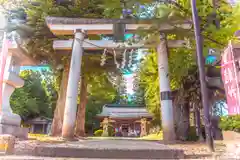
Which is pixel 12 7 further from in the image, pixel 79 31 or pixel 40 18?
pixel 79 31

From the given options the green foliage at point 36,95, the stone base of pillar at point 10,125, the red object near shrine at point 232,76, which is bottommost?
the stone base of pillar at point 10,125

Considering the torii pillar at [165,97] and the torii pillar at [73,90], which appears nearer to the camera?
the torii pillar at [73,90]

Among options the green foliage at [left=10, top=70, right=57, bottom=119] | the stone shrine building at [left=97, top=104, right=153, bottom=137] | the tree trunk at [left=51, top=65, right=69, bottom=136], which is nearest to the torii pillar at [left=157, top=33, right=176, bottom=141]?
the tree trunk at [left=51, top=65, right=69, bottom=136]

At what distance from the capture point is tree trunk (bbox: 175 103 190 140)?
10266 millimetres

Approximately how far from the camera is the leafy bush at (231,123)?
4398 mm

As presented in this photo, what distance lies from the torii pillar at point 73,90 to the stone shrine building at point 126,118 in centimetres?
1684

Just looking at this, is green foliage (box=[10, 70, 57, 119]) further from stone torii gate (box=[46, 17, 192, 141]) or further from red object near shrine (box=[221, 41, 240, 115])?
red object near shrine (box=[221, 41, 240, 115])

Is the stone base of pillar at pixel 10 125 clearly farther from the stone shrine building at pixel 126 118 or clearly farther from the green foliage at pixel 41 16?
the stone shrine building at pixel 126 118

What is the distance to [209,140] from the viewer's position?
4.70 metres

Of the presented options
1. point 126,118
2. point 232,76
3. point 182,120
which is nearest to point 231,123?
point 232,76

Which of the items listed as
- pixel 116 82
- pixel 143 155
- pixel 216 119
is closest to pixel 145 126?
pixel 116 82

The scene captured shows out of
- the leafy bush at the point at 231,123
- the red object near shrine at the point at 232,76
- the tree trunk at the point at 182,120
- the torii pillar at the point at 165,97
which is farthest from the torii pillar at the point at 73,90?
the tree trunk at the point at 182,120

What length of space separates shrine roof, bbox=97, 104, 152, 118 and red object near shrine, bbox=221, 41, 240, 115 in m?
19.8

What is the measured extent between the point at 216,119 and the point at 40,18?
37.1 feet
